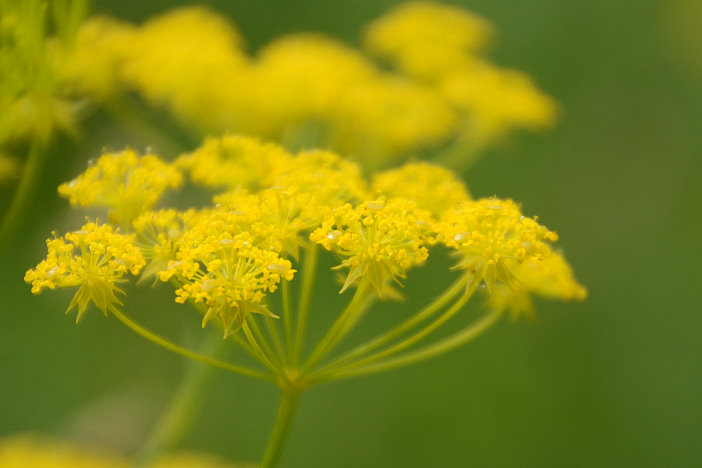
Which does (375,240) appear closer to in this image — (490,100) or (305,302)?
(305,302)

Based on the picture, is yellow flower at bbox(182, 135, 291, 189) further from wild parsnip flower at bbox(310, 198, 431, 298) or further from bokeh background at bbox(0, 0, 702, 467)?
bokeh background at bbox(0, 0, 702, 467)

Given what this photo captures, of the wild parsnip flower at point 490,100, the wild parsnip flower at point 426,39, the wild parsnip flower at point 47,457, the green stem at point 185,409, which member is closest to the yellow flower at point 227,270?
the green stem at point 185,409

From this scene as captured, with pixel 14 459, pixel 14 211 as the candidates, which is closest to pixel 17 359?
pixel 14 459

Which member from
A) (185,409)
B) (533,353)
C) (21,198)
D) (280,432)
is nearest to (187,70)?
(21,198)

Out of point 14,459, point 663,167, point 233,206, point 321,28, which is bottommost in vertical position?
point 14,459

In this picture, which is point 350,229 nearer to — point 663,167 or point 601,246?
point 601,246

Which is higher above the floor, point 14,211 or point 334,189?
point 334,189
